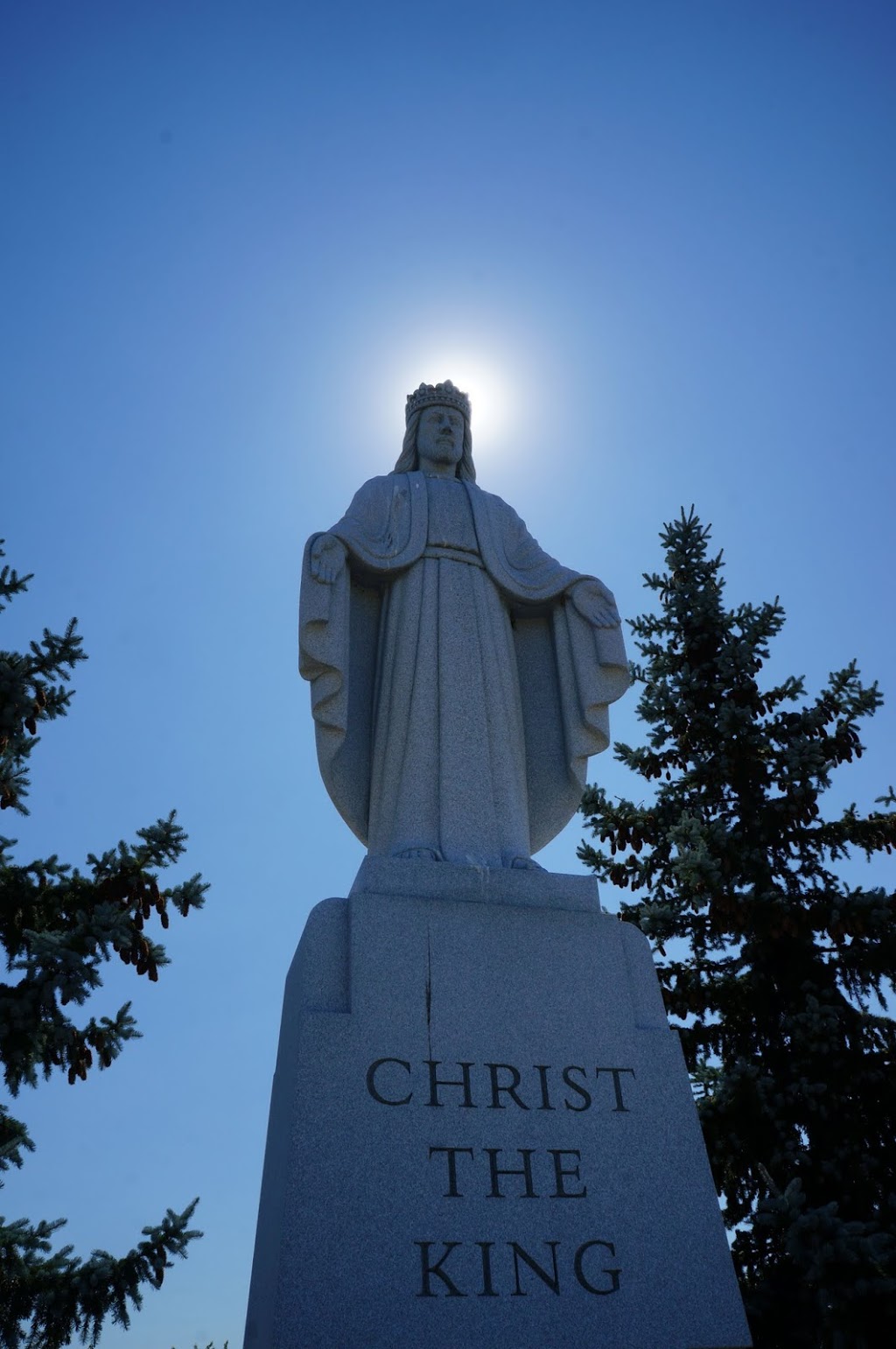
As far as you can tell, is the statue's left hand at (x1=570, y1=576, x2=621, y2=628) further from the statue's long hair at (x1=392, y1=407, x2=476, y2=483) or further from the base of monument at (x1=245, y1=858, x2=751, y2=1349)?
the base of monument at (x1=245, y1=858, x2=751, y2=1349)

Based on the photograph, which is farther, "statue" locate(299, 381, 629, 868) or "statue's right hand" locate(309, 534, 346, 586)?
"statue's right hand" locate(309, 534, 346, 586)

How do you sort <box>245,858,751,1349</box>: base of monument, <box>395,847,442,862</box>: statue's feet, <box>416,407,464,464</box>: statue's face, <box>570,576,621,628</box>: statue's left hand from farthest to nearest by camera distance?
<box>416,407,464,464</box>: statue's face, <box>570,576,621,628</box>: statue's left hand, <box>395,847,442,862</box>: statue's feet, <box>245,858,751,1349</box>: base of monument

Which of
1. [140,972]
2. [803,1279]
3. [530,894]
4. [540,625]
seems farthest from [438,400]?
[803,1279]

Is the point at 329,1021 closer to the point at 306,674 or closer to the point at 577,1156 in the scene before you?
the point at 577,1156

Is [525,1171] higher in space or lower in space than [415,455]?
lower

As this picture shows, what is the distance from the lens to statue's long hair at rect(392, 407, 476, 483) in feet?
25.1

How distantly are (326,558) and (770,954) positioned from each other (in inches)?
208

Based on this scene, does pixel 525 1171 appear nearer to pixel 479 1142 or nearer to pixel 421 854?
pixel 479 1142

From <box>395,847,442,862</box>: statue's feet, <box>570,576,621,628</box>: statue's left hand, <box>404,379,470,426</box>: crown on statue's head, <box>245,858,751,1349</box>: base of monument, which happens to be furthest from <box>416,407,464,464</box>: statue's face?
<box>245,858,751,1349</box>: base of monument

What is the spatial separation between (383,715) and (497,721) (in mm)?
633

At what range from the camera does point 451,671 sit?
6.21 m

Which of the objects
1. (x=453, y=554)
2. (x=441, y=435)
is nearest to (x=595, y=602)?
(x=453, y=554)

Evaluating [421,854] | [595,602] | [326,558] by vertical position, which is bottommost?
[421,854]

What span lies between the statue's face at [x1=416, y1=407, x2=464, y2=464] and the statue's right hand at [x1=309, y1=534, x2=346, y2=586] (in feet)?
4.62
